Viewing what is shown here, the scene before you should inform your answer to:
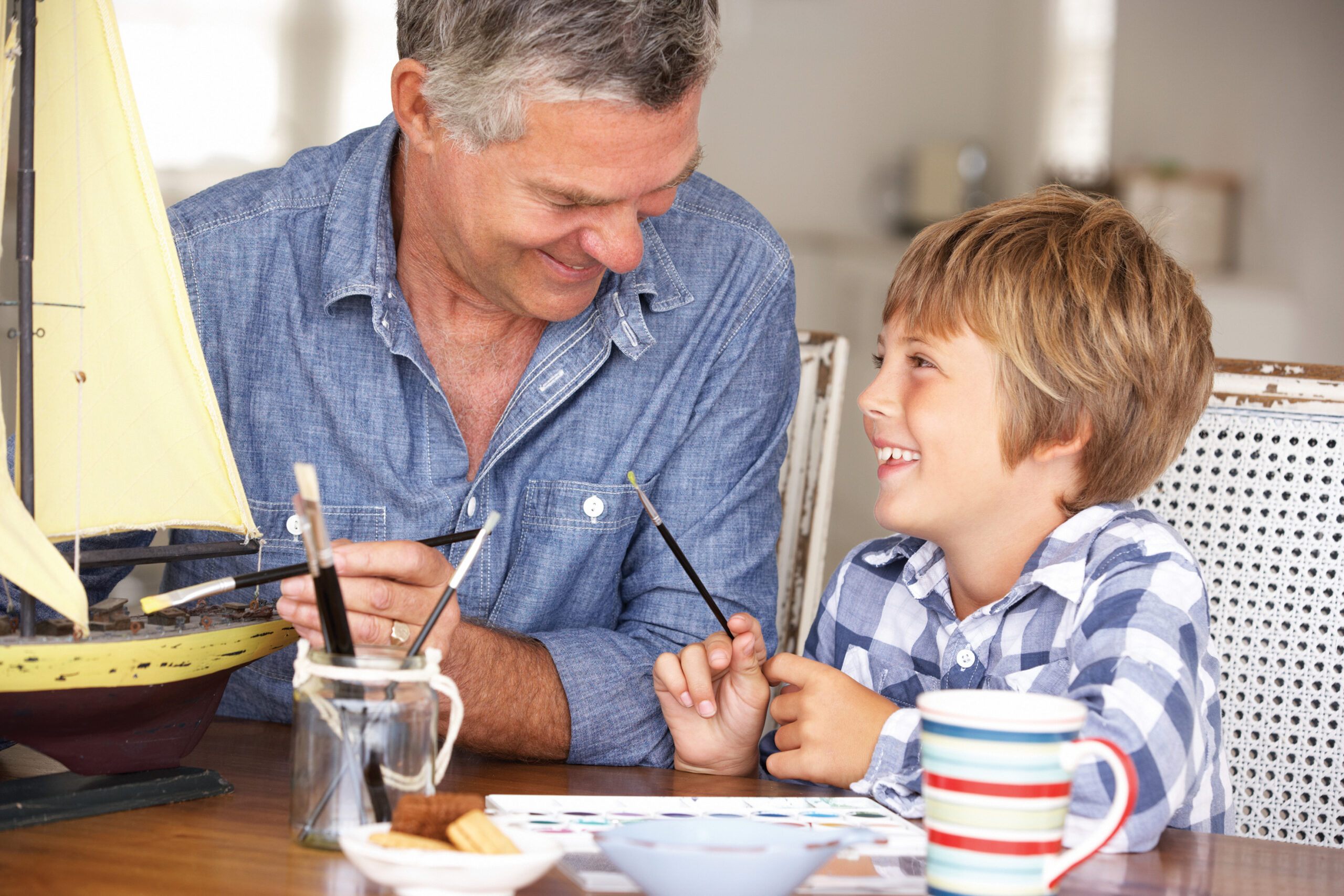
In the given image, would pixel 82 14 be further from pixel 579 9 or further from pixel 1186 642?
pixel 1186 642

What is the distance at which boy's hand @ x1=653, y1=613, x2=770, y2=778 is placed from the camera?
1104 mm

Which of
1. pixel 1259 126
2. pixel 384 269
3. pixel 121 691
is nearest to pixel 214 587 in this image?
pixel 121 691

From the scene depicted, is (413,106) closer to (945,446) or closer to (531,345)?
(531,345)

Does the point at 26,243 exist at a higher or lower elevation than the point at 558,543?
higher

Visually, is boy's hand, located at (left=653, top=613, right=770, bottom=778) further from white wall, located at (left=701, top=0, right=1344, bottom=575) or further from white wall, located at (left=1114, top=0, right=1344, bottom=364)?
white wall, located at (left=1114, top=0, right=1344, bottom=364)

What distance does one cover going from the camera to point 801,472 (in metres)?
1.57

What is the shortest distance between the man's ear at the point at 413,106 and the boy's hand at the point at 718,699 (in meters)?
0.59

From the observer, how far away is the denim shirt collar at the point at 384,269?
1294 mm

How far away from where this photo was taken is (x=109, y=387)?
861mm

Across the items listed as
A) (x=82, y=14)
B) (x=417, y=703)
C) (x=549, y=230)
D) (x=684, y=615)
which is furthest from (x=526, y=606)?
(x=82, y=14)

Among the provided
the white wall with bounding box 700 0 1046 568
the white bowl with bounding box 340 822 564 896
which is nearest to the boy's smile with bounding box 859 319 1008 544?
the white bowl with bounding box 340 822 564 896

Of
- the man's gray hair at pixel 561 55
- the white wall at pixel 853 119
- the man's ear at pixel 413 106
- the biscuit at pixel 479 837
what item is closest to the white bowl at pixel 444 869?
the biscuit at pixel 479 837

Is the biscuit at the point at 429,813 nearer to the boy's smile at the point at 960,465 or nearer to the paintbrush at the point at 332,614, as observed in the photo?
the paintbrush at the point at 332,614

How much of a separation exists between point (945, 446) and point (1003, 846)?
65cm
